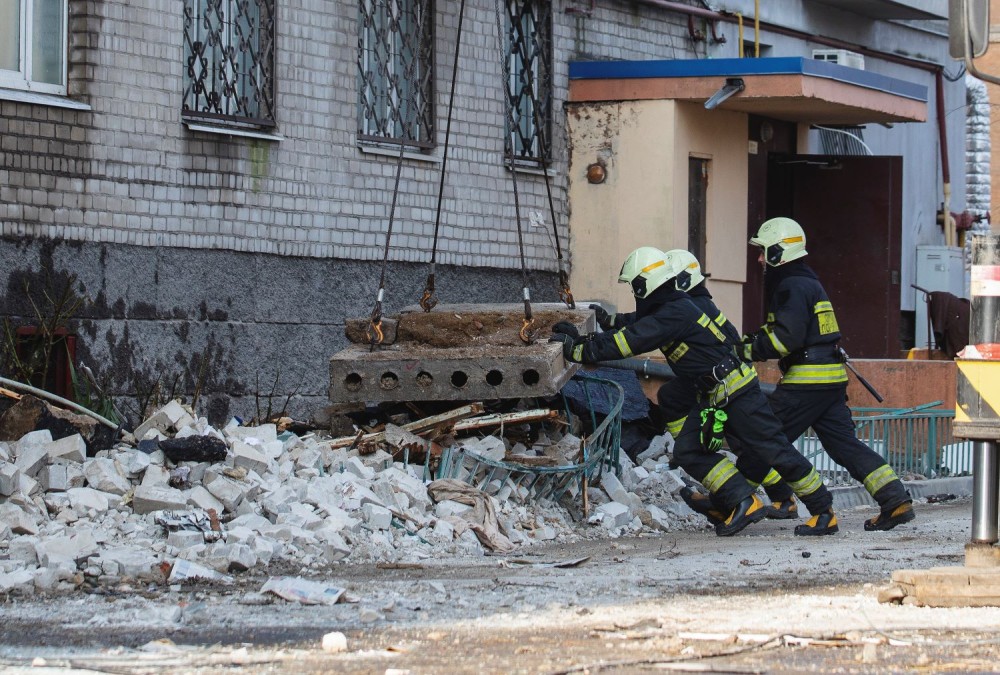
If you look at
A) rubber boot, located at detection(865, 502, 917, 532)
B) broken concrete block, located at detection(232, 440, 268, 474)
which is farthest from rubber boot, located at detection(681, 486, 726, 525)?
broken concrete block, located at detection(232, 440, 268, 474)

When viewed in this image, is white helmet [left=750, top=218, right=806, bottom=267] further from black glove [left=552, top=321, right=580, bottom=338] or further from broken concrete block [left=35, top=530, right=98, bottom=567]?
broken concrete block [left=35, top=530, right=98, bottom=567]

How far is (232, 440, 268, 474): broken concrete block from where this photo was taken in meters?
9.30

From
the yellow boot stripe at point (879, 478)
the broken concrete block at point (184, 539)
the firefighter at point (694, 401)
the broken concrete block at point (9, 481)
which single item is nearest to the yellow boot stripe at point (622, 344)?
the firefighter at point (694, 401)

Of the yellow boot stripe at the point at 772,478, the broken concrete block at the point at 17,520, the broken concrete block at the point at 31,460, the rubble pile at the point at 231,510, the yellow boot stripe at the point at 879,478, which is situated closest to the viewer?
the rubble pile at the point at 231,510

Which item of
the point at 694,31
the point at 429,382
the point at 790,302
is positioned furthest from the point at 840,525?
the point at 694,31

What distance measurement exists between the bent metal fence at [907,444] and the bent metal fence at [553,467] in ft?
7.26

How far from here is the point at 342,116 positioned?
13.5 m

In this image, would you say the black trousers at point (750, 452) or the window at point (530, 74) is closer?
the black trousers at point (750, 452)

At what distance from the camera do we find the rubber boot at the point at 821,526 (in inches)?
401

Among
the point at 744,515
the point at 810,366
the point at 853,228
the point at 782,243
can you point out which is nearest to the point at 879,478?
the point at 810,366

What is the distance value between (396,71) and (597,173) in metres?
2.55

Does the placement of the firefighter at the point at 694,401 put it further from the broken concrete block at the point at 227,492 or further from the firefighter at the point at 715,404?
the broken concrete block at the point at 227,492

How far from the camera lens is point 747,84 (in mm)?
15273

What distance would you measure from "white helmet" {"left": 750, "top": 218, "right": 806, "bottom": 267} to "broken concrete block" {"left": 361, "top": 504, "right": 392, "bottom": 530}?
3272 millimetres
